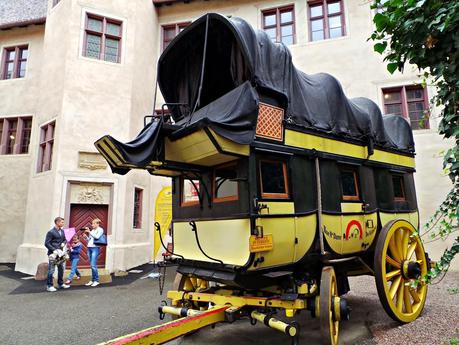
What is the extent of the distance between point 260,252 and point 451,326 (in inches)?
124

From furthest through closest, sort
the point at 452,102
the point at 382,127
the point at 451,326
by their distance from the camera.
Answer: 1. the point at 382,127
2. the point at 451,326
3. the point at 452,102

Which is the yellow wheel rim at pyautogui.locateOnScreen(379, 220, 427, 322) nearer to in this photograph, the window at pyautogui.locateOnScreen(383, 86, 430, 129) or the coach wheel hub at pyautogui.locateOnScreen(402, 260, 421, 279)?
the coach wheel hub at pyautogui.locateOnScreen(402, 260, 421, 279)

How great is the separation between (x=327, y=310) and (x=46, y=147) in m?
10.8

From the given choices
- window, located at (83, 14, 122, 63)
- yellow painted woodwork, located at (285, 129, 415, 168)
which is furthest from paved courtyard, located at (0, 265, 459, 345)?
window, located at (83, 14, 122, 63)

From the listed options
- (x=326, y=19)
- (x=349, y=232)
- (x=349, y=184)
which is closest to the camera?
(x=349, y=232)

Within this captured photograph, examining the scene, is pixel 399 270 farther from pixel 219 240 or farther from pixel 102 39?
pixel 102 39

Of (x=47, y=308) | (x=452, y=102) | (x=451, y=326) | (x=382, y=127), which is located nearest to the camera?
(x=452, y=102)

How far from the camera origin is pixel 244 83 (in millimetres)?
3654

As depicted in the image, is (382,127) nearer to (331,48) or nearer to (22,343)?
(22,343)

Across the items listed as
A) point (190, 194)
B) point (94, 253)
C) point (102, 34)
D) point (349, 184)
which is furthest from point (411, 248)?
point (102, 34)

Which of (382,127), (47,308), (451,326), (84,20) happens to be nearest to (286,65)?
(382,127)

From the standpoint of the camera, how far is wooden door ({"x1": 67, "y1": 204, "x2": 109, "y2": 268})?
10.1m

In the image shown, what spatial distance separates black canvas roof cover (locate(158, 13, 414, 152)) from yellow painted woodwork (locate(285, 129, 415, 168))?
0.13 meters

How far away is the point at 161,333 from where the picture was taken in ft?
8.32
